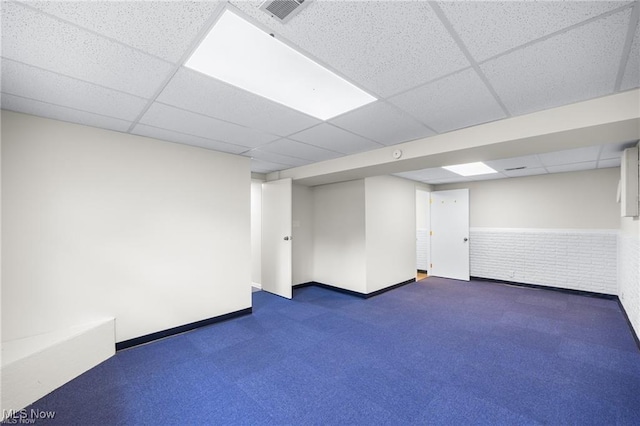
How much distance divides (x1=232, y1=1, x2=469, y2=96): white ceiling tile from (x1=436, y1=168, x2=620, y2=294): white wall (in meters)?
5.38

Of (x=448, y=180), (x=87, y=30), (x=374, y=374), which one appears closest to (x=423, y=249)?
(x=448, y=180)

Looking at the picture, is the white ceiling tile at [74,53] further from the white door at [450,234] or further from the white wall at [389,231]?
the white door at [450,234]

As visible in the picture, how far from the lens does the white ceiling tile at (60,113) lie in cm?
224

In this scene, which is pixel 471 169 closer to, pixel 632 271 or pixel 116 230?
pixel 632 271

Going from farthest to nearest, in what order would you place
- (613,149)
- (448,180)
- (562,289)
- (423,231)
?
(423,231), (448,180), (562,289), (613,149)

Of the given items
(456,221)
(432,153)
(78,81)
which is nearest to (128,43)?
(78,81)

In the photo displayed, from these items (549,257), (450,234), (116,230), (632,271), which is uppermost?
(116,230)

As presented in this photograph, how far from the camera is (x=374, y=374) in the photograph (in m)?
2.51

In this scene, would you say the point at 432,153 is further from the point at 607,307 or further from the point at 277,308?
the point at 607,307

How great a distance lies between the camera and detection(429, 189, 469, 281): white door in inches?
256

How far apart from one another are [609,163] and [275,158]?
5544mm

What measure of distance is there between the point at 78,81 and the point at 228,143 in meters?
1.59

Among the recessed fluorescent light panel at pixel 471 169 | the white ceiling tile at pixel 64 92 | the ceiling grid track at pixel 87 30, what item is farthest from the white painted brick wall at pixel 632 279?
the white ceiling tile at pixel 64 92

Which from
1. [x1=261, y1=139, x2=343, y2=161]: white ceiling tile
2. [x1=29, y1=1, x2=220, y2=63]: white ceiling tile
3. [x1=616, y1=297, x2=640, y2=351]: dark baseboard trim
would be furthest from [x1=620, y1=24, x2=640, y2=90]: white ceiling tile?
[x1=616, y1=297, x2=640, y2=351]: dark baseboard trim
